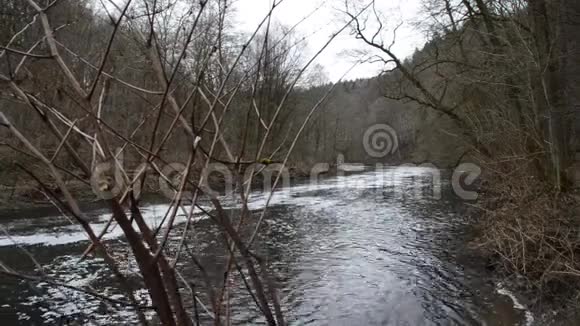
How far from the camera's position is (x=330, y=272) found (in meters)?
8.56

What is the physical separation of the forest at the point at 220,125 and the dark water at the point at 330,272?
0.51 meters

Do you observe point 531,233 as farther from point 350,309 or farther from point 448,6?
point 448,6

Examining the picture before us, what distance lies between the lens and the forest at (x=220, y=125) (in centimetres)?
101

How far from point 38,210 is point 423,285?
1261 cm

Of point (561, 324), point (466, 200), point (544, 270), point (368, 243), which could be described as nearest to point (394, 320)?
point (561, 324)

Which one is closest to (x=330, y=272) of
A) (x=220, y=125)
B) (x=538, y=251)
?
(x=538, y=251)

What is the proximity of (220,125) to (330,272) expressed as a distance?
767cm

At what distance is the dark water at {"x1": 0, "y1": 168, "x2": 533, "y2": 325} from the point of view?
6.41 metres

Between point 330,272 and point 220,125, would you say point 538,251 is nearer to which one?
point 330,272

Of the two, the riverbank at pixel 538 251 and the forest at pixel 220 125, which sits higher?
the forest at pixel 220 125

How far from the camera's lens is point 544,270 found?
7.28 m

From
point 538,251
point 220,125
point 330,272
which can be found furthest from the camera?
point 330,272

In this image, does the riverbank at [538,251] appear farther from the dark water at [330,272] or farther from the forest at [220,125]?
the dark water at [330,272]

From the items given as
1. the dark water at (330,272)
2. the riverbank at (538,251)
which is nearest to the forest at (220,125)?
the riverbank at (538,251)
